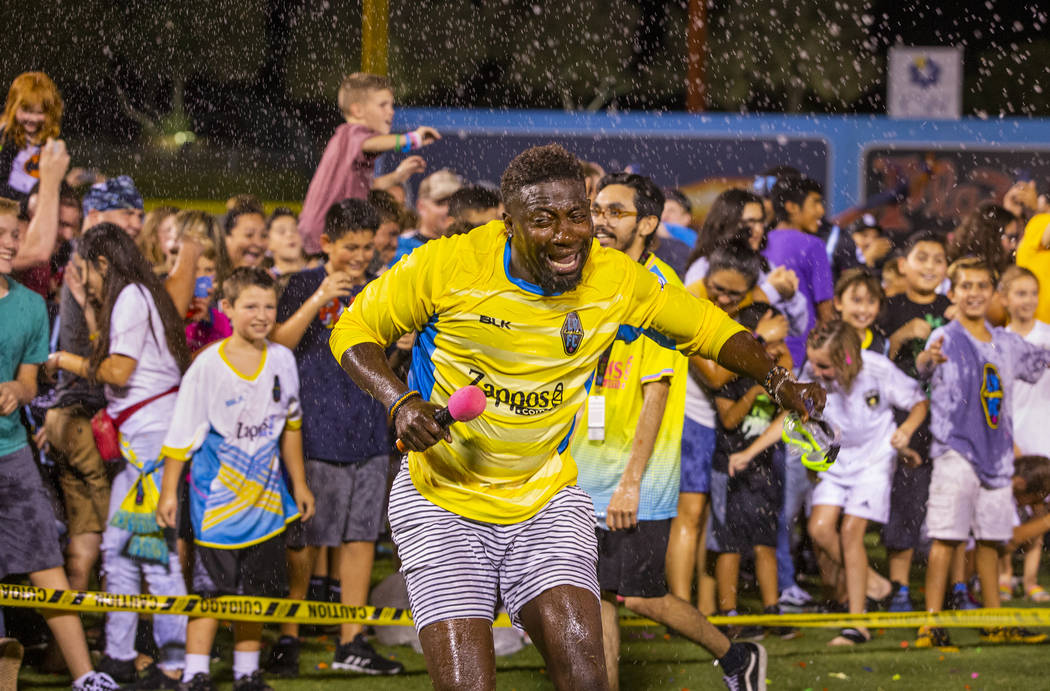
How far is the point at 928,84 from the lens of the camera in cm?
1803

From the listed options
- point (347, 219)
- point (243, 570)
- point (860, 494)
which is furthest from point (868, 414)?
point (243, 570)

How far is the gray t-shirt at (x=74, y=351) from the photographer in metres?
7.18

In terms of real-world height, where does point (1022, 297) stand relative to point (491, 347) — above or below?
above

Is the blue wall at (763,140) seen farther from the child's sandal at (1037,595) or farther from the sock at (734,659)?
the sock at (734,659)

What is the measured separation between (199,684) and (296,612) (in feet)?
1.82

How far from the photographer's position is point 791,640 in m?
7.85

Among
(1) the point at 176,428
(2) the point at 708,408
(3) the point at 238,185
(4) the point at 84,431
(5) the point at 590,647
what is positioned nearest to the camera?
(5) the point at 590,647

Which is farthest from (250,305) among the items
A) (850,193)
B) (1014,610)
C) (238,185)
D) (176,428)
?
(238,185)

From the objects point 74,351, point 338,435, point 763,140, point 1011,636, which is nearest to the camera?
point 74,351

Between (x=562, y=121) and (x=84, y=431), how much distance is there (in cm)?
790

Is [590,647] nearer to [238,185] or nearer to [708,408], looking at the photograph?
[708,408]

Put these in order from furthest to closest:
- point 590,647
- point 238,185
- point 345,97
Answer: point 238,185, point 345,97, point 590,647

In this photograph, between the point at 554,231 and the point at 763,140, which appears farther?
the point at 763,140

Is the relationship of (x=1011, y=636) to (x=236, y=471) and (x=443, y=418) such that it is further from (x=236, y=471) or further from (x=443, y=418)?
(x=443, y=418)
